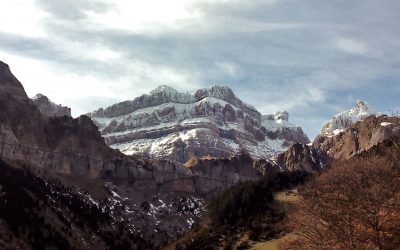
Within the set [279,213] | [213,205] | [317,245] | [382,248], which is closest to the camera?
[382,248]

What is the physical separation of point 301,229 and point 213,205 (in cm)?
13729

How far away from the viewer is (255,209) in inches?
6978

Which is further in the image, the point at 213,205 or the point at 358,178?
the point at 213,205

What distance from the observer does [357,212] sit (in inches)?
1706

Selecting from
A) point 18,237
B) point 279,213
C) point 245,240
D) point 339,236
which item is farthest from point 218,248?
point 339,236

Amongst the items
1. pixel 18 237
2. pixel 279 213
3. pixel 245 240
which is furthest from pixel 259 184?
pixel 18 237

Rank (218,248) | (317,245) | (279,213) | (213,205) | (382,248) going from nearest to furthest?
(382,248) < (317,245) < (218,248) < (279,213) < (213,205)

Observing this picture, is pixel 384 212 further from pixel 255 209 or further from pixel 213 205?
pixel 213 205

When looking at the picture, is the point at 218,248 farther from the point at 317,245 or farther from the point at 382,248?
the point at 382,248

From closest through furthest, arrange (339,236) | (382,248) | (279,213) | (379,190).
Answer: (379,190) < (382,248) < (339,236) < (279,213)

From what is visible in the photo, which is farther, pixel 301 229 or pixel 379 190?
pixel 301 229

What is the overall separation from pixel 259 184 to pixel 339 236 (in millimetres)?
149854

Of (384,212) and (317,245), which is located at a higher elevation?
(384,212)

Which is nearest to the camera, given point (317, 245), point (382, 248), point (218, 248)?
point (382, 248)
